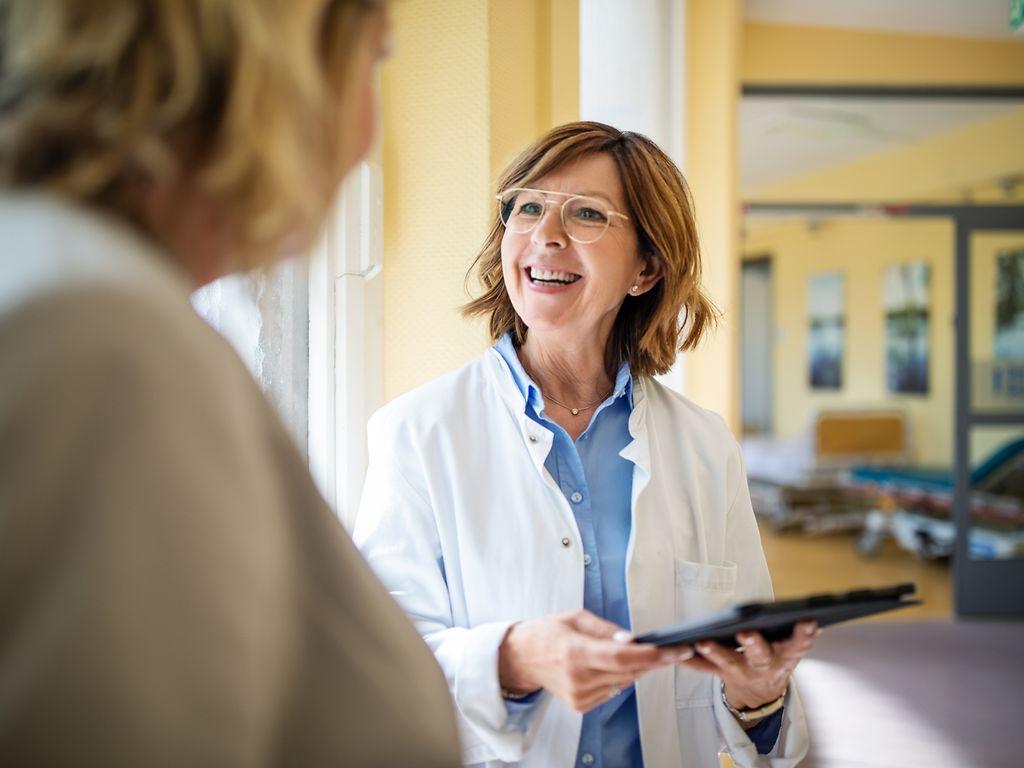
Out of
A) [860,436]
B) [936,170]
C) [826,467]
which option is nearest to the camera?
[936,170]

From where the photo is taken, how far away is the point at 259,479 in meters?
0.51

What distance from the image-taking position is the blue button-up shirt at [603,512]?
1399 mm

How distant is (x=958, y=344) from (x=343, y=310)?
4981 mm

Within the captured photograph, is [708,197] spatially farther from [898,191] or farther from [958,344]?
[898,191]

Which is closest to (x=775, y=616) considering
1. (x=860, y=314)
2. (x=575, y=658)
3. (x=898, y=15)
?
(x=575, y=658)

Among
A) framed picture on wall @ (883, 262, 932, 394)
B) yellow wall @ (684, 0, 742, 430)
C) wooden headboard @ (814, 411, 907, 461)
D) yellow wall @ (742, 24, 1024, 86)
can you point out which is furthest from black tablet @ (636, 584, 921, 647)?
framed picture on wall @ (883, 262, 932, 394)

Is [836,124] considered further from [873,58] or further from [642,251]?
[642,251]

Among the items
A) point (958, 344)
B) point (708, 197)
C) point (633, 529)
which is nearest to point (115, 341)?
point (633, 529)

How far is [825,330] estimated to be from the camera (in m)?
10.8

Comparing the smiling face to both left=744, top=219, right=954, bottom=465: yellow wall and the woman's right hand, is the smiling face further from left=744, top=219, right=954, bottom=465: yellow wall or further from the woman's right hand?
left=744, top=219, right=954, bottom=465: yellow wall

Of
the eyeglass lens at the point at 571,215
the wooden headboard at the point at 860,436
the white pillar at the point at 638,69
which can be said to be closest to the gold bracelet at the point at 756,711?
the eyeglass lens at the point at 571,215

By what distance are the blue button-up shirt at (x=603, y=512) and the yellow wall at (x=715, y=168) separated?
3199mm

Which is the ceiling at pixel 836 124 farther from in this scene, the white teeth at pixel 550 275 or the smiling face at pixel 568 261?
the white teeth at pixel 550 275

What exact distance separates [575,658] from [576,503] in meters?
0.38
